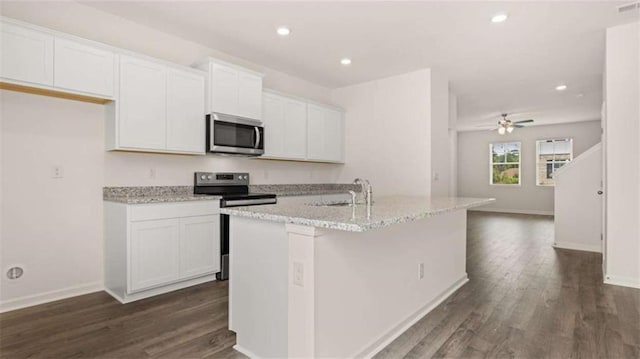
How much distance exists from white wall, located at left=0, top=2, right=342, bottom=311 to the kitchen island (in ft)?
6.01

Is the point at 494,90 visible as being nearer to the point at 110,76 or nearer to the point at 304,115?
the point at 304,115

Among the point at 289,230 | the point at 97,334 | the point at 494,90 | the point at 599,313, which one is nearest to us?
the point at 289,230

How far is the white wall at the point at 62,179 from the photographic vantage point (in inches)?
106

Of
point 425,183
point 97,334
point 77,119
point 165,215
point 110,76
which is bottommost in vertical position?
point 97,334

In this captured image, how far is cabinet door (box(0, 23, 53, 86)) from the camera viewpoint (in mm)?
2416

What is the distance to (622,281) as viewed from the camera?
11.0 ft

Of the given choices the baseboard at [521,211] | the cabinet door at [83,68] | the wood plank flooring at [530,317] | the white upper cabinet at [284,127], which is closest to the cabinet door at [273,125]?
the white upper cabinet at [284,127]

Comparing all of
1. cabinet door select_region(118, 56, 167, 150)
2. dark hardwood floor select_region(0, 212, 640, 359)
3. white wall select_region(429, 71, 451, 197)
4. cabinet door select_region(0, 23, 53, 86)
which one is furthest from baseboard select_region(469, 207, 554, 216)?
cabinet door select_region(0, 23, 53, 86)

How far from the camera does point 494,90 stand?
5.79m

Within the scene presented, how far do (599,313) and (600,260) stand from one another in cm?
220

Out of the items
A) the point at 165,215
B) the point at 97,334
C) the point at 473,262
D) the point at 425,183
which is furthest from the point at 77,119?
the point at 473,262

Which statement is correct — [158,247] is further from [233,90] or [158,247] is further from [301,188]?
[301,188]

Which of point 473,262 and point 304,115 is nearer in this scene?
point 473,262

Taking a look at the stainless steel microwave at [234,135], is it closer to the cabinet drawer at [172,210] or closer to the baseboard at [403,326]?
the cabinet drawer at [172,210]
